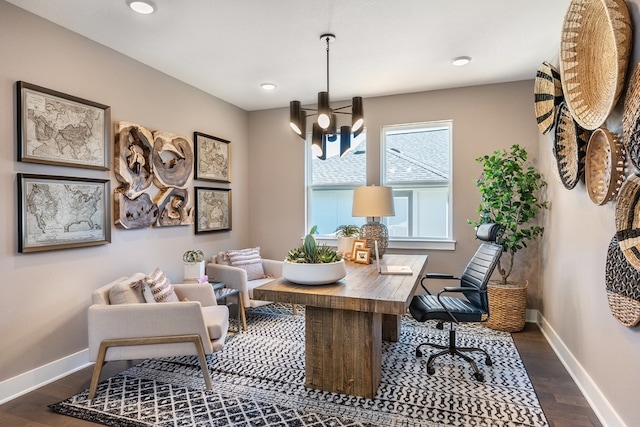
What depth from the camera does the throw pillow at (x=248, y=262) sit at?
13.4 ft

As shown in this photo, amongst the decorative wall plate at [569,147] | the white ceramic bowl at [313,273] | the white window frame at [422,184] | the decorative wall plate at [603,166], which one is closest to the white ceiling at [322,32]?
the white window frame at [422,184]

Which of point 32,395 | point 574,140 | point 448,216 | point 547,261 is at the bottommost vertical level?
point 32,395

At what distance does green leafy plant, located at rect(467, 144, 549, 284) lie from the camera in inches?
142

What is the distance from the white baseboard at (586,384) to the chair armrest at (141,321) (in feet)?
8.17

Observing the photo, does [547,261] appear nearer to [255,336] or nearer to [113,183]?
[255,336]

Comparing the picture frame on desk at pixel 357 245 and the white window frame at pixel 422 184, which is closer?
the picture frame on desk at pixel 357 245

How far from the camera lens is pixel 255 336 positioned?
3475 millimetres

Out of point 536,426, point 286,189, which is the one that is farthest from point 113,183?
point 536,426

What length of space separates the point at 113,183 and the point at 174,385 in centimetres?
178

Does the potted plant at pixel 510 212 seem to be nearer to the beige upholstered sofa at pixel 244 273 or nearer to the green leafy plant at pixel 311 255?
the green leafy plant at pixel 311 255

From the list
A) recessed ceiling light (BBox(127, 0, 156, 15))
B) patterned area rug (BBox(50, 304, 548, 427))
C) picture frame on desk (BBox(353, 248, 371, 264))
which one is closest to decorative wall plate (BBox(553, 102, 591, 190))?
patterned area rug (BBox(50, 304, 548, 427))

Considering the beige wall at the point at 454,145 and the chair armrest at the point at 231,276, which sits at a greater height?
the beige wall at the point at 454,145

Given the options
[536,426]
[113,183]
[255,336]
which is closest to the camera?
[536,426]

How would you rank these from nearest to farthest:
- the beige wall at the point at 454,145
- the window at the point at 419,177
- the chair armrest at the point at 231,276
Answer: the chair armrest at the point at 231,276
the beige wall at the point at 454,145
the window at the point at 419,177
